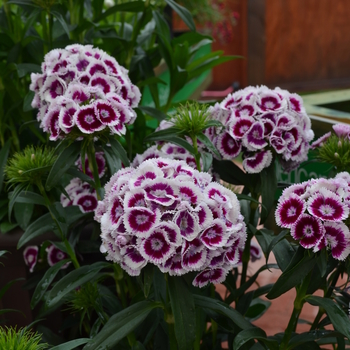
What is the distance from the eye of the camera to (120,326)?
0.98 m

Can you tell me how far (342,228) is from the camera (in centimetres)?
89

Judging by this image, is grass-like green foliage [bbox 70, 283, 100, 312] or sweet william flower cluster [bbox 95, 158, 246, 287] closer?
sweet william flower cluster [bbox 95, 158, 246, 287]

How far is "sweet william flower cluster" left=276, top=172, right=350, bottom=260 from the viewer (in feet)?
2.92

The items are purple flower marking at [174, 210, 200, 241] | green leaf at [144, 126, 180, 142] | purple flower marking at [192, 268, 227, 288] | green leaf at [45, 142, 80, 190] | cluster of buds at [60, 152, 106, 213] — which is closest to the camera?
purple flower marking at [174, 210, 200, 241]

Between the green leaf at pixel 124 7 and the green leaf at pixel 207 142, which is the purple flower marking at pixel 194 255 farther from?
the green leaf at pixel 124 7

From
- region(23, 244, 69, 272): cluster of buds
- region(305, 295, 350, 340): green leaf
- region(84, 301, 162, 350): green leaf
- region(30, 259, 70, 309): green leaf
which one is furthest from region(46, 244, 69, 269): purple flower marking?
region(305, 295, 350, 340): green leaf

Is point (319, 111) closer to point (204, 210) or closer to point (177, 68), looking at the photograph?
point (177, 68)

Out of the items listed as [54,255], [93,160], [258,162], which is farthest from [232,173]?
[54,255]

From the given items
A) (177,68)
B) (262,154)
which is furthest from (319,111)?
(262,154)

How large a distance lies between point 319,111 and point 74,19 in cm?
94

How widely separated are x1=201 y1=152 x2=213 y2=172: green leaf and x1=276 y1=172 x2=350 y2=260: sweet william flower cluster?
0.27 meters

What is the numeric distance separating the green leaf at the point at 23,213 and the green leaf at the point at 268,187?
0.63 m

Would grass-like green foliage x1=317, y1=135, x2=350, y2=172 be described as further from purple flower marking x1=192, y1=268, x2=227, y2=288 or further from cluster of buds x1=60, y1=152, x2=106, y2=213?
cluster of buds x1=60, y1=152, x2=106, y2=213

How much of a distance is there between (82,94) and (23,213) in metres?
0.50
